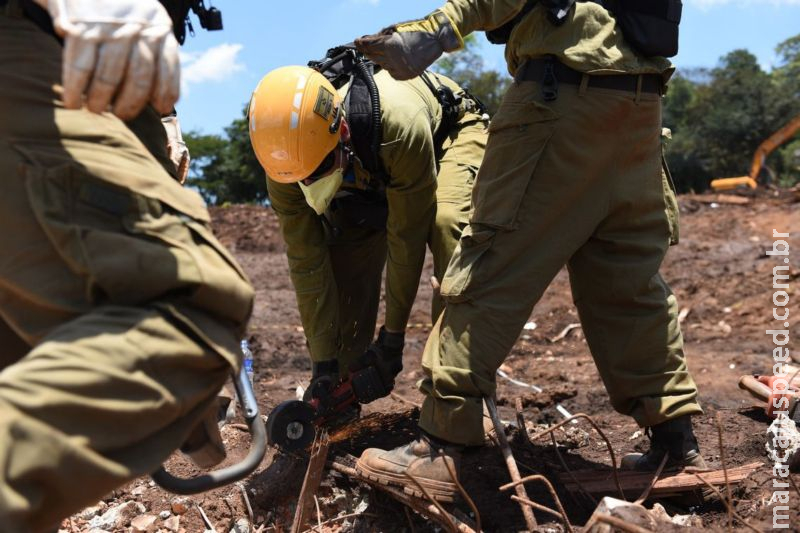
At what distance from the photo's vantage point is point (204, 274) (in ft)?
5.20

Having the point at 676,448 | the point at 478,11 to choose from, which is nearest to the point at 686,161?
the point at 676,448

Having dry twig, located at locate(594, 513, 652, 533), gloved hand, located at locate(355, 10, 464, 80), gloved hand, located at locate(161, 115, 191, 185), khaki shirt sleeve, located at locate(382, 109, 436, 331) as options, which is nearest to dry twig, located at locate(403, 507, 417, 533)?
dry twig, located at locate(594, 513, 652, 533)

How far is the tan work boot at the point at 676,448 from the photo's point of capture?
10.1 feet

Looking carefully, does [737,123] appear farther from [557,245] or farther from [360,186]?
[557,245]

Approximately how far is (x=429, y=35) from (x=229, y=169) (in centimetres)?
2976

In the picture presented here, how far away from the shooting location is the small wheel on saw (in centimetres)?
348

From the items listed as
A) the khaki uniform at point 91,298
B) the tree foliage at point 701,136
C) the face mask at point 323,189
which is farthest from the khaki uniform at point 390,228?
the tree foliage at point 701,136

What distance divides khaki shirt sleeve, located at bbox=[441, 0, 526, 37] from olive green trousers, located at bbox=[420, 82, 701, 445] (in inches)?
10.3

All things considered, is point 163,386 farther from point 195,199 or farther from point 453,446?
point 453,446

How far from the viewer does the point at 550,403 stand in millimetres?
4695

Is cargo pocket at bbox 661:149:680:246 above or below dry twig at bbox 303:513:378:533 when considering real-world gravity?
above

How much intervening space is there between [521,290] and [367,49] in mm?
965

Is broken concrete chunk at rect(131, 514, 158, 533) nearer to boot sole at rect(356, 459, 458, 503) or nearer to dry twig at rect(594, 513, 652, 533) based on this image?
boot sole at rect(356, 459, 458, 503)

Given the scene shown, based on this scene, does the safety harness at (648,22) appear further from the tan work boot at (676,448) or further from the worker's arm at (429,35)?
the tan work boot at (676,448)
